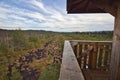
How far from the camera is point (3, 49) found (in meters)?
18.0

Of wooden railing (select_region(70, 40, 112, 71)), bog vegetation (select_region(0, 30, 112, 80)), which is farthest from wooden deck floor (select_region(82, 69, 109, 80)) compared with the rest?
bog vegetation (select_region(0, 30, 112, 80))

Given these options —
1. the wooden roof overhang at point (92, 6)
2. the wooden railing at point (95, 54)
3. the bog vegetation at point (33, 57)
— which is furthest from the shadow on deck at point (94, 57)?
the bog vegetation at point (33, 57)

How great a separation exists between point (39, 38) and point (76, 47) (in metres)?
23.2

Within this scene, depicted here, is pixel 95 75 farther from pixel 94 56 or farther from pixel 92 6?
pixel 92 6

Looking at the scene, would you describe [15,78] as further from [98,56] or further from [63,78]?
[63,78]

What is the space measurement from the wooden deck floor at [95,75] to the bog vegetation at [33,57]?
5.05 metres

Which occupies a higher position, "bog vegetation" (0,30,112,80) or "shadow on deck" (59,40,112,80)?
"shadow on deck" (59,40,112,80)

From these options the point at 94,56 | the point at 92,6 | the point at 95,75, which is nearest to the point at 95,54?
the point at 94,56

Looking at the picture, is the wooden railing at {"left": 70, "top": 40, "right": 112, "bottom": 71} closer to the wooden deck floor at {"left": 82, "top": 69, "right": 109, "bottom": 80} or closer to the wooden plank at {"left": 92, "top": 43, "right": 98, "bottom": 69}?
the wooden plank at {"left": 92, "top": 43, "right": 98, "bottom": 69}

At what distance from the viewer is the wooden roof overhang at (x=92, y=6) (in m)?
2.03

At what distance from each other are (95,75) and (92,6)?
4.22ft

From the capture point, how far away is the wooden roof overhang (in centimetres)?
203

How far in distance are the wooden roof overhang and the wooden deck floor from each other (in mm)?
1164

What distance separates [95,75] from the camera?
129 inches
